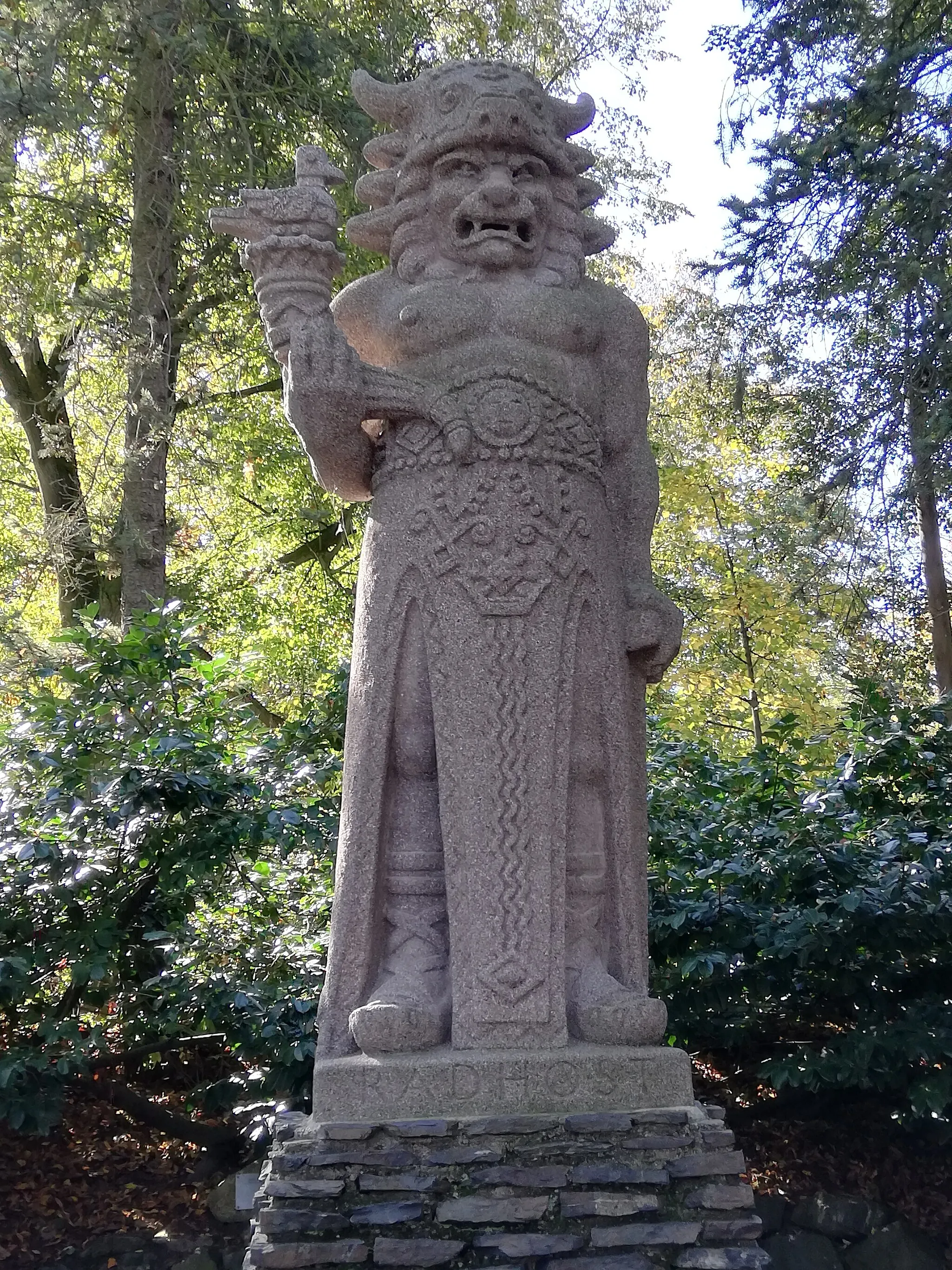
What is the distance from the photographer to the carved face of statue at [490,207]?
341 cm

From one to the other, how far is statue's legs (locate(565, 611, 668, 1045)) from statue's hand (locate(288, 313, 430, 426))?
78cm

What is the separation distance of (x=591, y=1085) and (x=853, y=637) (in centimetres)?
914

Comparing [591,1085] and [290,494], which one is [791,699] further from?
[591,1085]

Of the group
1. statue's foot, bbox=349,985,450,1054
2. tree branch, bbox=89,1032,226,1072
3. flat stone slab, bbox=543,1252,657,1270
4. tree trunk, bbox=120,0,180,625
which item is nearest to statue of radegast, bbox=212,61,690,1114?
statue's foot, bbox=349,985,450,1054

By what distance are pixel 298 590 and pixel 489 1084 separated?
30.9 feet

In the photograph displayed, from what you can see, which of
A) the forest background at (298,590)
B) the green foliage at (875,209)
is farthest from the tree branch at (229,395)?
the green foliage at (875,209)

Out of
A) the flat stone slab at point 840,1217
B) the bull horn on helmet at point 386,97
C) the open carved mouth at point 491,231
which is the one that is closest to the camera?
the open carved mouth at point 491,231

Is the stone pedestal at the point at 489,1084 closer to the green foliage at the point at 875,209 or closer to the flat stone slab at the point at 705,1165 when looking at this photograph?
the flat stone slab at the point at 705,1165

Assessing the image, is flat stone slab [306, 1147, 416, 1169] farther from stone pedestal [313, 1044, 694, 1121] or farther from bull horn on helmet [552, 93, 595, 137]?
bull horn on helmet [552, 93, 595, 137]

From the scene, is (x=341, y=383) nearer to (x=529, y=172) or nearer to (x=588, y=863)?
(x=529, y=172)

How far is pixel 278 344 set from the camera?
317 cm


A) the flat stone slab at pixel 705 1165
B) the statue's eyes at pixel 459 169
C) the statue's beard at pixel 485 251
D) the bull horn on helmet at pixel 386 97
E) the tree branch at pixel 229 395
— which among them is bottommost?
the flat stone slab at pixel 705 1165

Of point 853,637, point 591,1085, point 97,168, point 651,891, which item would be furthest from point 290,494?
point 591,1085

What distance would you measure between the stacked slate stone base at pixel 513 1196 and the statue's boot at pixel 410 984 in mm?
209
